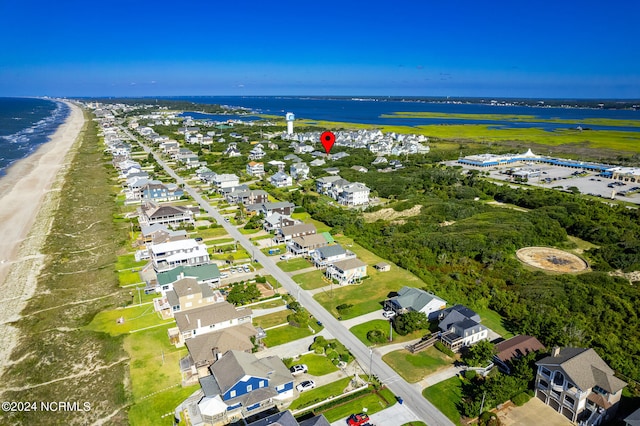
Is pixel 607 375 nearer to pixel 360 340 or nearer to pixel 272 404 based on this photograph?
pixel 360 340

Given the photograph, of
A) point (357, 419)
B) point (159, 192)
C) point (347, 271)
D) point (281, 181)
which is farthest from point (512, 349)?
point (281, 181)

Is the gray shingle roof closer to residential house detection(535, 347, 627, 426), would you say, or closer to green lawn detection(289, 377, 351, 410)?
residential house detection(535, 347, 627, 426)

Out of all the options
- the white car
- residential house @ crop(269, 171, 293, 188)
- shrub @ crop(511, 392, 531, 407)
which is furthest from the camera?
residential house @ crop(269, 171, 293, 188)

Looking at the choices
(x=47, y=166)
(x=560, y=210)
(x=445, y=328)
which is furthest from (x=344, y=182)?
(x=47, y=166)

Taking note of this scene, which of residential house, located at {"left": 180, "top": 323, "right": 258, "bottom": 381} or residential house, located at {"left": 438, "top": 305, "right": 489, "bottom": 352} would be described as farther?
residential house, located at {"left": 438, "top": 305, "right": 489, "bottom": 352}

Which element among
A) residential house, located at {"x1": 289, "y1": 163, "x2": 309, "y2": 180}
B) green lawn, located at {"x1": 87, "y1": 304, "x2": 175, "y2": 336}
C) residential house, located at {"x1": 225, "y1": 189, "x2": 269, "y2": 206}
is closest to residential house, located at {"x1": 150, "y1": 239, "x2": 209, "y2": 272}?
green lawn, located at {"x1": 87, "y1": 304, "x2": 175, "y2": 336}

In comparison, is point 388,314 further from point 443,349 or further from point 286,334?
point 286,334

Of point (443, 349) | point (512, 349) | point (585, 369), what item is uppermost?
point (585, 369)
